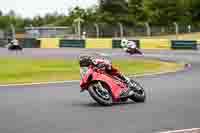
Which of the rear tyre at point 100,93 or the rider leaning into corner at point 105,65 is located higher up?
the rider leaning into corner at point 105,65

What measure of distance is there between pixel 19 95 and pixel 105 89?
3697 millimetres

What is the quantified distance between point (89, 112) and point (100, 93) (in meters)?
0.93

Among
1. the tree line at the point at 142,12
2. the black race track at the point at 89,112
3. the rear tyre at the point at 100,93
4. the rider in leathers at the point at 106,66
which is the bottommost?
the black race track at the point at 89,112

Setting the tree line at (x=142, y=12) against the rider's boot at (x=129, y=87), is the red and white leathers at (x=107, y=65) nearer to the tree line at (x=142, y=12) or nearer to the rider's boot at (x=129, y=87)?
the rider's boot at (x=129, y=87)

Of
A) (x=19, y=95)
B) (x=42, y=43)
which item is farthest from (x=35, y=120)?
(x=42, y=43)

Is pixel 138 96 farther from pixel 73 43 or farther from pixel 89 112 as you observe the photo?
pixel 73 43

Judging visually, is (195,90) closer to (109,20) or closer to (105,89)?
(105,89)

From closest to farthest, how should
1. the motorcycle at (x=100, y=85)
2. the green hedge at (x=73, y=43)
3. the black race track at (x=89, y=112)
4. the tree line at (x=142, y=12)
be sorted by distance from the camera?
the black race track at (x=89, y=112), the motorcycle at (x=100, y=85), the green hedge at (x=73, y=43), the tree line at (x=142, y=12)

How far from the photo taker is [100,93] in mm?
12328

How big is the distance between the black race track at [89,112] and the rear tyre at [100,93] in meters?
0.16

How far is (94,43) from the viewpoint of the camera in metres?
54.4

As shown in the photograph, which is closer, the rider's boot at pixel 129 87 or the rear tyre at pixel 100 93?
the rear tyre at pixel 100 93

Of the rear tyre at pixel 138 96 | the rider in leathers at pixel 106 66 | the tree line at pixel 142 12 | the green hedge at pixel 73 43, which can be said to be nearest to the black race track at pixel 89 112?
the rear tyre at pixel 138 96

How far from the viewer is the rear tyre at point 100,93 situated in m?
12.2
